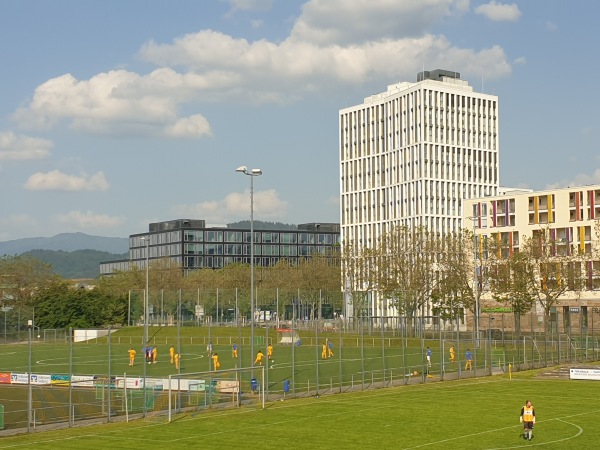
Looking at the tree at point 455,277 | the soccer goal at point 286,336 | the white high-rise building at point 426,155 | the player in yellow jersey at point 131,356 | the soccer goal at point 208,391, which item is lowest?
the soccer goal at point 208,391

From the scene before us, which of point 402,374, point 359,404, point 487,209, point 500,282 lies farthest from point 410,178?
point 359,404

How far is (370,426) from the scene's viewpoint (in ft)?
154

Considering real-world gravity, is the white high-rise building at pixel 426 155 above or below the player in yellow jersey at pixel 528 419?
above

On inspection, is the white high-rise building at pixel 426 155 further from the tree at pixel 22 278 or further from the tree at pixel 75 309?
the tree at pixel 22 278

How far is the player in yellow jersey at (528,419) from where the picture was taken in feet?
133

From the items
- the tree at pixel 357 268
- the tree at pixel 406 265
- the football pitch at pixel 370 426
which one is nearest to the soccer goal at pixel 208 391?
the football pitch at pixel 370 426

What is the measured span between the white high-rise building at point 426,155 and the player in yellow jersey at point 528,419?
14130cm

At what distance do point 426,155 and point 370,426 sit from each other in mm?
141140

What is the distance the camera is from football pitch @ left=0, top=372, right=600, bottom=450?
41344 millimetres

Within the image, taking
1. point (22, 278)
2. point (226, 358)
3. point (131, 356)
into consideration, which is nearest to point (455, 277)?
point (226, 358)

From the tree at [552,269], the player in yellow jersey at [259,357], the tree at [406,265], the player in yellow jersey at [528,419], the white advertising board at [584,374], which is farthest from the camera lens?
the tree at [406,265]

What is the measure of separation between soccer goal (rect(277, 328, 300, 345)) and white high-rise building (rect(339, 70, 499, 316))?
11600 centimetres

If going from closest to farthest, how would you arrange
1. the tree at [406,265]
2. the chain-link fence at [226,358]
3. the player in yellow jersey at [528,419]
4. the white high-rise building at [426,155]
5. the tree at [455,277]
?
the player in yellow jersey at [528,419] → the chain-link fence at [226,358] → the tree at [455,277] → the tree at [406,265] → the white high-rise building at [426,155]

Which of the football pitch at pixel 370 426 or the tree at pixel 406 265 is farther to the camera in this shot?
the tree at pixel 406 265
